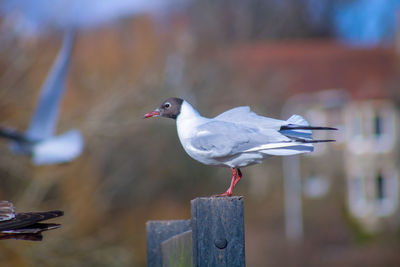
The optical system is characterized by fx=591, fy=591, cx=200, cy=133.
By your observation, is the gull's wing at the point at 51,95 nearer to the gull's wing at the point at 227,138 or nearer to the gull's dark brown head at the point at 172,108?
the gull's dark brown head at the point at 172,108

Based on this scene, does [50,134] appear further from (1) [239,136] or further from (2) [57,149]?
(1) [239,136]

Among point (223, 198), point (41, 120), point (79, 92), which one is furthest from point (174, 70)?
point (223, 198)

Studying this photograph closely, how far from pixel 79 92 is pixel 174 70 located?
4037 millimetres

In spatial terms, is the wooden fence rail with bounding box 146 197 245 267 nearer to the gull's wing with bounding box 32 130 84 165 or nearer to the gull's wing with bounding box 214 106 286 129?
the gull's wing with bounding box 214 106 286 129

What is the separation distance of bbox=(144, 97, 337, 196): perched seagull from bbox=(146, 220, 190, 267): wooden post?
1.70 feet

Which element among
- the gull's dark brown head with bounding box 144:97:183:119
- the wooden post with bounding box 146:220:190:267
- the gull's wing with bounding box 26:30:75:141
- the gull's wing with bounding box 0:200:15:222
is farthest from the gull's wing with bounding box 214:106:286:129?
the gull's wing with bounding box 26:30:75:141

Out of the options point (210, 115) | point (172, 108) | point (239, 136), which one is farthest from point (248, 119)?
point (210, 115)

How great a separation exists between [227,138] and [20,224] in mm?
678

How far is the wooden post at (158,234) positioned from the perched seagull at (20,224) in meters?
0.59

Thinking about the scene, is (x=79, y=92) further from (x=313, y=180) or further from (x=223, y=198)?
(x=313, y=180)

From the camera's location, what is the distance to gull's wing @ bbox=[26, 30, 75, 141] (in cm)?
445

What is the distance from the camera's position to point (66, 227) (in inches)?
290

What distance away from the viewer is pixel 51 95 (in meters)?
→ 4.61

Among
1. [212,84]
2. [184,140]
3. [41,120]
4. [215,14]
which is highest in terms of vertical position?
[215,14]
